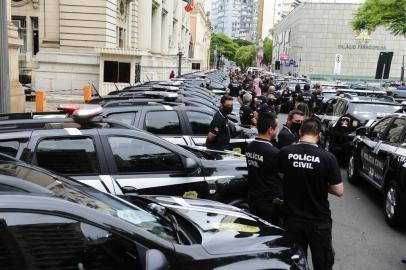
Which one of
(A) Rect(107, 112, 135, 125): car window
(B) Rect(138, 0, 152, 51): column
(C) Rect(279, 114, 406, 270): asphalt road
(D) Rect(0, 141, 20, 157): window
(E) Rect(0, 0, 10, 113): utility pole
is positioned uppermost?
(B) Rect(138, 0, 152, 51): column

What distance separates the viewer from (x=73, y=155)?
486 cm

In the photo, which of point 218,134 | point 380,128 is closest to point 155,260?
point 218,134

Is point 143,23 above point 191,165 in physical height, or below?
above

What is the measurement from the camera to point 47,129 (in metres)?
4.79

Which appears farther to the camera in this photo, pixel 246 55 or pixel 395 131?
pixel 246 55

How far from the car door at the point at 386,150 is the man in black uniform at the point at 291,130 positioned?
1.82 meters

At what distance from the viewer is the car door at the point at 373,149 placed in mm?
8328

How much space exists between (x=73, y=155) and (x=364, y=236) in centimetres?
427

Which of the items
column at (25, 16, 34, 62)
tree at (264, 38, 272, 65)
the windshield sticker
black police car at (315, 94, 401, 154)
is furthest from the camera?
tree at (264, 38, 272, 65)

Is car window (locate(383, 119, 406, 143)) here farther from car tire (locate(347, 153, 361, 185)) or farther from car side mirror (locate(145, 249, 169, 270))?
car side mirror (locate(145, 249, 169, 270))

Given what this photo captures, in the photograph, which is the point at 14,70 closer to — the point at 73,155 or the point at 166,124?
the point at 166,124

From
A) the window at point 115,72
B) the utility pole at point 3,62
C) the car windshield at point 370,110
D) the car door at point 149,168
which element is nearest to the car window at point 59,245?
the car door at point 149,168

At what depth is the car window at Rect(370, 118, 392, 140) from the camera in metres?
8.73

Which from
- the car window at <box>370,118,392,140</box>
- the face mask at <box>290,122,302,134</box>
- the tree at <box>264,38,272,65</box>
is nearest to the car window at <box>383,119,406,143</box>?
the car window at <box>370,118,392,140</box>
